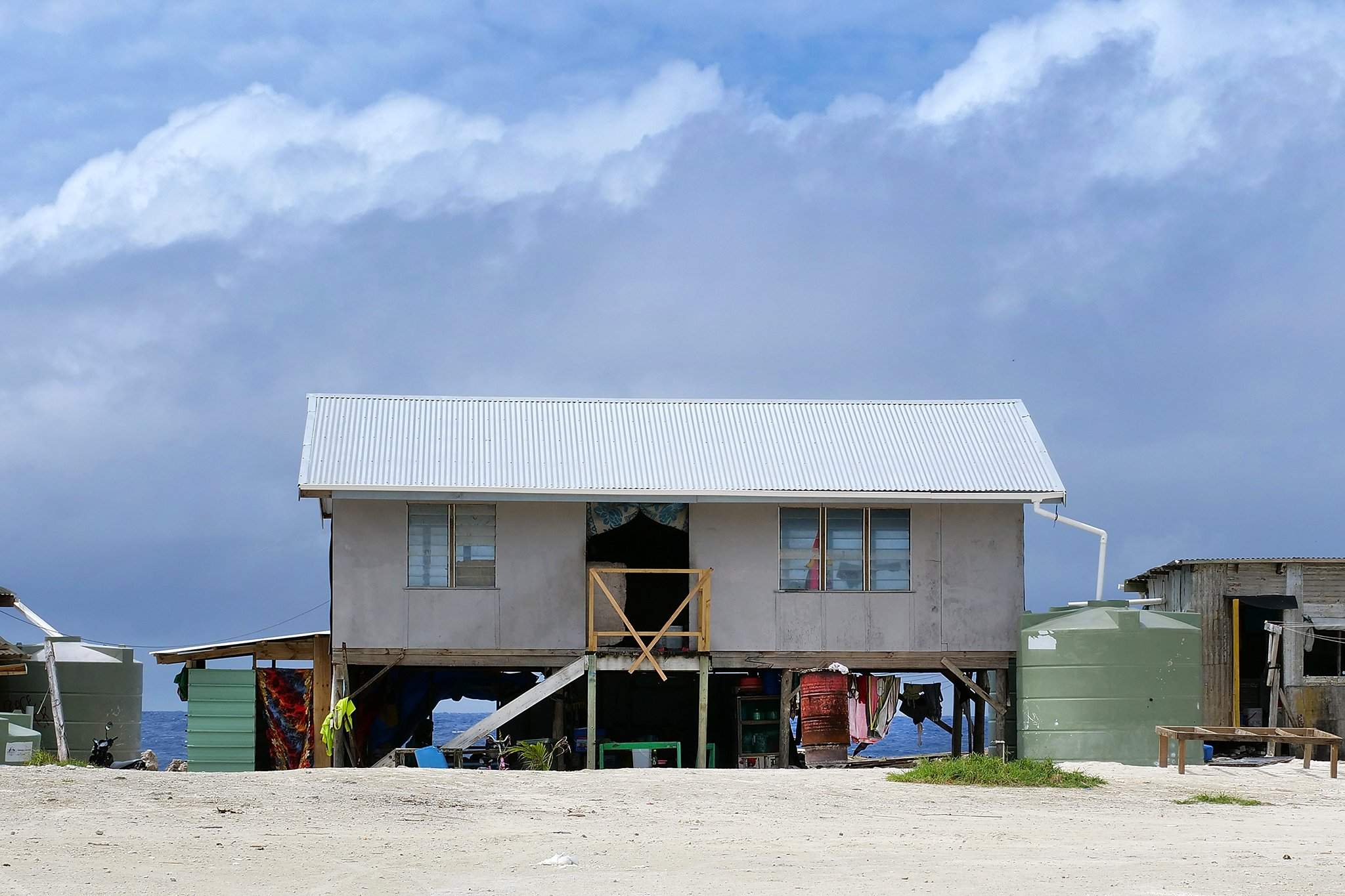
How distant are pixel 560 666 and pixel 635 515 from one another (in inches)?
94.9

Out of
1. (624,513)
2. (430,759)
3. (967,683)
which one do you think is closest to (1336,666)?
(967,683)

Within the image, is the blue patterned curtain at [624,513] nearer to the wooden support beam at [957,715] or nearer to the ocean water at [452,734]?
the wooden support beam at [957,715]

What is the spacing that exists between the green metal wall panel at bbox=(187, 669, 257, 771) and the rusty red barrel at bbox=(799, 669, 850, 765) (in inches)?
321

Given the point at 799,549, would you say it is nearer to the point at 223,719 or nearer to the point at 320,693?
the point at 320,693

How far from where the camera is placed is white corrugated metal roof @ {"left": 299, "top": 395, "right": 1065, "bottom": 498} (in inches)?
923

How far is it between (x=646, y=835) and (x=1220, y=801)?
706 centimetres

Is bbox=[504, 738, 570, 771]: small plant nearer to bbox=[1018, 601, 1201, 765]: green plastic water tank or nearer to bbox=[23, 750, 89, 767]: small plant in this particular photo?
bbox=[23, 750, 89, 767]: small plant

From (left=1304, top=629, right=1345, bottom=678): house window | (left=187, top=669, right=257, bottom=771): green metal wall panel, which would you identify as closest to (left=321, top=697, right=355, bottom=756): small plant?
(left=187, top=669, right=257, bottom=771): green metal wall panel

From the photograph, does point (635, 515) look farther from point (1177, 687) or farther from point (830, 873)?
point (830, 873)

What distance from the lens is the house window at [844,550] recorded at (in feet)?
79.2

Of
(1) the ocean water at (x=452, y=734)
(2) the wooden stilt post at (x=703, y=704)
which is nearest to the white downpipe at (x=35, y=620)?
(2) the wooden stilt post at (x=703, y=704)

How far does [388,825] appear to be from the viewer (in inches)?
604

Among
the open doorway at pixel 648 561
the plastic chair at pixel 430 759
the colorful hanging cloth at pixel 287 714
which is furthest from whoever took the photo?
the open doorway at pixel 648 561

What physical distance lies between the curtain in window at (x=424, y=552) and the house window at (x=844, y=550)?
191 inches
